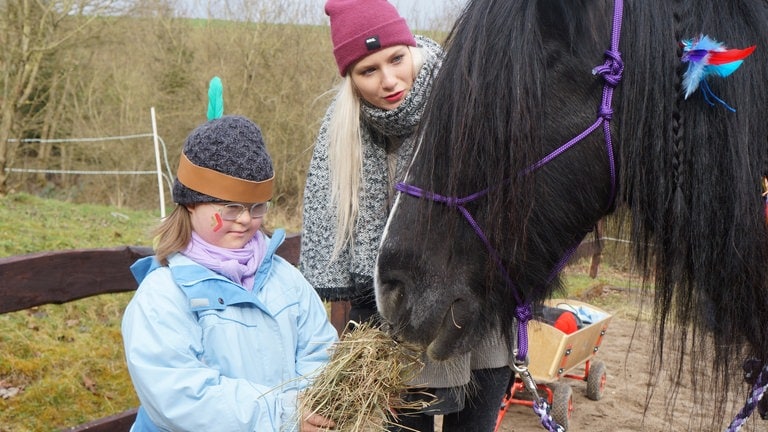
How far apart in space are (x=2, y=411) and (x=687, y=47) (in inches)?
144

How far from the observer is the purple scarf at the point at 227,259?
1.80 m

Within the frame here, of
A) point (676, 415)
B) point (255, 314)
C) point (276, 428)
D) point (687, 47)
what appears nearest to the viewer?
point (687, 47)

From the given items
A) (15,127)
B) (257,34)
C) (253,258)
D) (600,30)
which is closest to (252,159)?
(253,258)

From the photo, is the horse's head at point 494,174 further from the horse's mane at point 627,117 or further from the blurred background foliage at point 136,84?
the blurred background foliage at point 136,84

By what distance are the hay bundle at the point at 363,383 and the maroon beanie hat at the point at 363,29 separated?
818 mm

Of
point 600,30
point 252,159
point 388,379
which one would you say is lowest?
point 388,379

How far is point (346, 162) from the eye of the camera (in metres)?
1.93

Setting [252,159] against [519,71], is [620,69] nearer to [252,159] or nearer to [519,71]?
[519,71]

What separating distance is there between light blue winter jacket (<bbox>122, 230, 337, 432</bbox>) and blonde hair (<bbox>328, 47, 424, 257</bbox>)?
197mm

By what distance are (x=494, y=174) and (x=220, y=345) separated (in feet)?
2.79

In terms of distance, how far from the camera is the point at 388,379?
5.50 feet

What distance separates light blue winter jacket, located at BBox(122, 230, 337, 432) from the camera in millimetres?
1586

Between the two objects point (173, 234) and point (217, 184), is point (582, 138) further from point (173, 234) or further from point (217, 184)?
point (173, 234)

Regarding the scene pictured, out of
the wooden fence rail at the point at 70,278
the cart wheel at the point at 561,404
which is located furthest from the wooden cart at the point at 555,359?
the wooden fence rail at the point at 70,278
